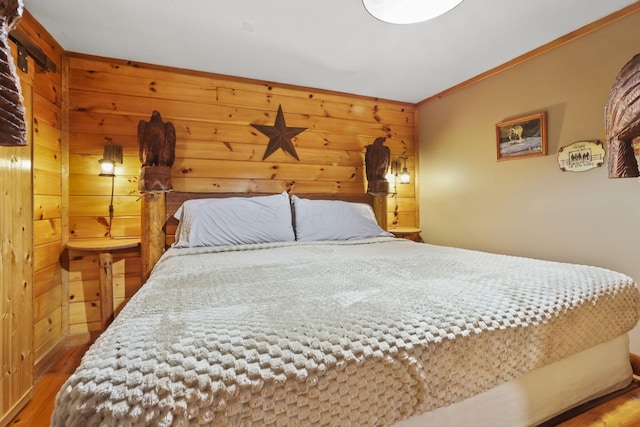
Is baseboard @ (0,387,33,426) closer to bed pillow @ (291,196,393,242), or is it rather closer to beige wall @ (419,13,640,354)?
bed pillow @ (291,196,393,242)

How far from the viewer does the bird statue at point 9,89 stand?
634 millimetres

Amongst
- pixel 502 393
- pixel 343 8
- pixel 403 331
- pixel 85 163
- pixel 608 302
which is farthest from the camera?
pixel 85 163

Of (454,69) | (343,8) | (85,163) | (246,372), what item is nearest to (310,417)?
(246,372)

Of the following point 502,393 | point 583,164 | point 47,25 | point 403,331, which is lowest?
point 502,393

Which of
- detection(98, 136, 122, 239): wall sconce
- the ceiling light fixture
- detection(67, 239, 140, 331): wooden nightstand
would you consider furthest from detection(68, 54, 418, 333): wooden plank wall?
the ceiling light fixture

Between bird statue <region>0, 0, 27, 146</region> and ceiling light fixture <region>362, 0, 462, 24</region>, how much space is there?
1.36 meters

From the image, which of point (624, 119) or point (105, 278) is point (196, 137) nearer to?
point (105, 278)

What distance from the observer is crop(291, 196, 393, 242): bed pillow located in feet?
7.43

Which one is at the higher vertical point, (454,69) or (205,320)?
(454,69)

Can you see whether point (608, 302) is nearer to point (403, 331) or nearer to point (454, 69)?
point (403, 331)

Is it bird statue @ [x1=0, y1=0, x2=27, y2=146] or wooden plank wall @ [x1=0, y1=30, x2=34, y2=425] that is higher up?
bird statue @ [x1=0, y1=0, x2=27, y2=146]

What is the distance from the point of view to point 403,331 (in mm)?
699

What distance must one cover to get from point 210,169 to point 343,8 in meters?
1.56

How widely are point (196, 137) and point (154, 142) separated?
0.44 meters
